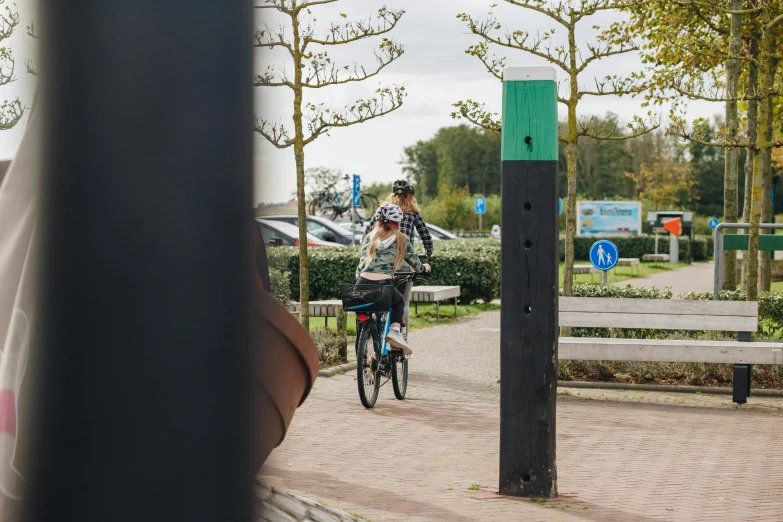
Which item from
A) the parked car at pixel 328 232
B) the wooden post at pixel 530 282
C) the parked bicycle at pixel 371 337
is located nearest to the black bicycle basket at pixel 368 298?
the parked bicycle at pixel 371 337

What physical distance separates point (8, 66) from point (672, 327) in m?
8.24

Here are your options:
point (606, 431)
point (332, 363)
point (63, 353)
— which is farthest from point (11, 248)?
point (332, 363)

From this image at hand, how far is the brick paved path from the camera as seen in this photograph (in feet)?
15.2

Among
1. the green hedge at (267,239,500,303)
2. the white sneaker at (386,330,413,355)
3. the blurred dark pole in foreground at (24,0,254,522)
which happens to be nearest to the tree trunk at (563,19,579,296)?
the white sneaker at (386,330,413,355)

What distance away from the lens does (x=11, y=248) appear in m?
0.95

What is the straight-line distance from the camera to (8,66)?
93 centimetres

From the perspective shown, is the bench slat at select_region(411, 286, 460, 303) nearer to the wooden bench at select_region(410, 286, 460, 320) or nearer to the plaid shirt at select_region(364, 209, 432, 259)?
the wooden bench at select_region(410, 286, 460, 320)

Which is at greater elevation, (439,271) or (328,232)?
(328,232)

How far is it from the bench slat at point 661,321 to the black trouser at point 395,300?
1784 mm

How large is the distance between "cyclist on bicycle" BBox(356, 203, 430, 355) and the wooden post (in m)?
2.94

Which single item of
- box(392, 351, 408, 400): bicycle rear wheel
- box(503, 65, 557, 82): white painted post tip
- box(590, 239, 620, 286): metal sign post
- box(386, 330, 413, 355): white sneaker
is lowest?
box(392, 351, 408, 400): bicycle rear wheel

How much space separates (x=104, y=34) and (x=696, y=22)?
52.7ft

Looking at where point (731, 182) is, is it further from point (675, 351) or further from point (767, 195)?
point (675, 351)

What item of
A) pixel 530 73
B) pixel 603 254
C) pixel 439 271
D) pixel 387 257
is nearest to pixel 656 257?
pixel 439 271
